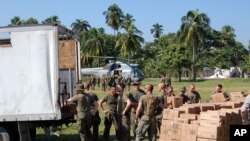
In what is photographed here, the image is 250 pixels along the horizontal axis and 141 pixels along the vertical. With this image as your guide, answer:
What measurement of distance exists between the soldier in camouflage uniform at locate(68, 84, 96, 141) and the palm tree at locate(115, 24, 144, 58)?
2728 inches

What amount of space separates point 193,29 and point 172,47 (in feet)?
27.2

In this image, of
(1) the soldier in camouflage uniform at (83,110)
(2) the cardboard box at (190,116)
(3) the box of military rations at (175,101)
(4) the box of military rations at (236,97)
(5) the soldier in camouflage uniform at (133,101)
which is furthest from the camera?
(4) the box of military rations at (236,97)

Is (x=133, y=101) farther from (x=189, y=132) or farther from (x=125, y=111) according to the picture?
(x=189, y=132)

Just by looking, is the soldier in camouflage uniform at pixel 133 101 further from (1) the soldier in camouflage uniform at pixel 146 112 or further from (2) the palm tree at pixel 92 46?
(2) the palm tree at pixel 92 46

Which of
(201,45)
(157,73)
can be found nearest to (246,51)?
(201,45)

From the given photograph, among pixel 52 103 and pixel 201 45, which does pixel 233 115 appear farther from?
pixel 201 45

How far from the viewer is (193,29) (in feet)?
252

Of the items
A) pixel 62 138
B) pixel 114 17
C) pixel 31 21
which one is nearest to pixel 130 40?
pixel 114 17

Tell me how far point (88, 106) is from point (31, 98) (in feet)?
5.09

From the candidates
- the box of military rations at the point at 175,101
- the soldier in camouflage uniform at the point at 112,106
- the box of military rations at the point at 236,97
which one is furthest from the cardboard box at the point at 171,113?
the box of military rations at the point at 236,97

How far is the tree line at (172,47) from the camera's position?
234ft

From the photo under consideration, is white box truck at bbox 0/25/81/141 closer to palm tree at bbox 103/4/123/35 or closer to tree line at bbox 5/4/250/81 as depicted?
tree line at bbox 5/4/250/81

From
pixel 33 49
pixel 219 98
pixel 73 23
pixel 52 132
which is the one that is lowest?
pixel 52 132

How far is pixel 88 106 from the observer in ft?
40.1
